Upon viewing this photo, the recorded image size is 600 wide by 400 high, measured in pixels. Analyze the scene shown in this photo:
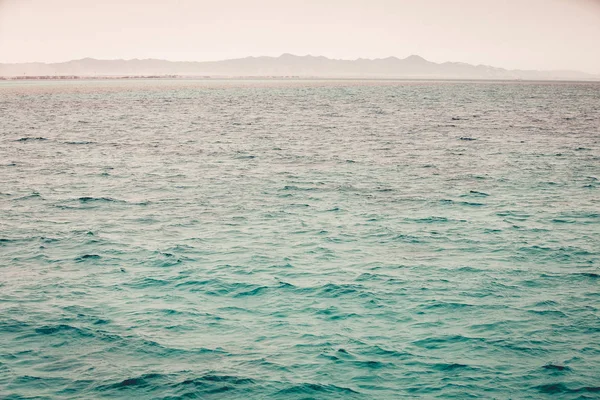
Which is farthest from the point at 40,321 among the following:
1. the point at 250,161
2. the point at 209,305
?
the point at 250,161

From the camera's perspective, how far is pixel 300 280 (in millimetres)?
21047

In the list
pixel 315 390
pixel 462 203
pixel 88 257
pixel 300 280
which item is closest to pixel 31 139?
pixel 88 257

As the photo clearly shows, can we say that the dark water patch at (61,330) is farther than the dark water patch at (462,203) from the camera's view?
No

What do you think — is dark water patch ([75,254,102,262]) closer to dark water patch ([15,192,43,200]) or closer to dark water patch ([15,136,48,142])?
dark water patch ([15,192,43,200])

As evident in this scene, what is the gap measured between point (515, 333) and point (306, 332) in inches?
230

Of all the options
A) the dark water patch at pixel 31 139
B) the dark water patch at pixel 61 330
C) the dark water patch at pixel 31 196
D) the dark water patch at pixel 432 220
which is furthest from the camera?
the dark water patch at pixel 31 139

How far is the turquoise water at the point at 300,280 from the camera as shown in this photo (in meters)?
14.5

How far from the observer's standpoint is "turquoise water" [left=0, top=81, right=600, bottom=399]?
14.5 metres

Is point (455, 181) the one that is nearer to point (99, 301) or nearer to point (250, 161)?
point (250, 161)

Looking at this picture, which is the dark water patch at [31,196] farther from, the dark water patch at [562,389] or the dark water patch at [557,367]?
the dark water patch at [562,389]

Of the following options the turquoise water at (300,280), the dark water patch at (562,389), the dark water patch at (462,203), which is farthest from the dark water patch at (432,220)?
the dark water patch at (562,389)

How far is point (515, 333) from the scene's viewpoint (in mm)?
16781

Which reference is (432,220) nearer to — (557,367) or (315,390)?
(557,367)

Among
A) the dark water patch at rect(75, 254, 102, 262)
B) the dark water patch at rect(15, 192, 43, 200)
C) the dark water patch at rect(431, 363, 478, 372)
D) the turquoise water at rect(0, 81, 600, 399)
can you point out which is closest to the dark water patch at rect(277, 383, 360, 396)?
the turquoise water at rect(0, 81, 600, 399)
